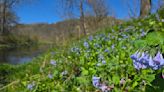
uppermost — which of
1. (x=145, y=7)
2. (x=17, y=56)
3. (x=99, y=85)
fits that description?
(x=145, y=7)

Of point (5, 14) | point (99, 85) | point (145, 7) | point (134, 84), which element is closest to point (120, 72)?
point (134, 84)

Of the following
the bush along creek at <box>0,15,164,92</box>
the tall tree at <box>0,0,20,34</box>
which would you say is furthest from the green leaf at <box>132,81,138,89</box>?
the tall tree at <box>0,0,20,34</box>

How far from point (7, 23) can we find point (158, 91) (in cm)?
4104

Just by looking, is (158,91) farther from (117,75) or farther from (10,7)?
(10,7)

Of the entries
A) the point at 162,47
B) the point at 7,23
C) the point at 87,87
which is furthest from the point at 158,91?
the point at 7,23

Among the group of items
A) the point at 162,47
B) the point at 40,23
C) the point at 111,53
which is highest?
the point at 40,23

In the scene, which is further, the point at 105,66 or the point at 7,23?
the point at 7,23

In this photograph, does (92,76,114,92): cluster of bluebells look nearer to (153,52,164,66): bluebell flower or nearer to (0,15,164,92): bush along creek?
(0,15,164,92): bush along creek

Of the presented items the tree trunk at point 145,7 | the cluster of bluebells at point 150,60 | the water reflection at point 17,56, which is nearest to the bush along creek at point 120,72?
the cluster of bluebells at point 150,60

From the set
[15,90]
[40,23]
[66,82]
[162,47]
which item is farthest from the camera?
[40,23]

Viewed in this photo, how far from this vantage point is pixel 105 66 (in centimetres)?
252

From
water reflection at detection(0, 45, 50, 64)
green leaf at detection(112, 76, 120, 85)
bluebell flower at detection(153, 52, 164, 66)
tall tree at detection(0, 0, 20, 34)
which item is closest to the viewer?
bluebell flower at detection(153, 52, 164, 66)

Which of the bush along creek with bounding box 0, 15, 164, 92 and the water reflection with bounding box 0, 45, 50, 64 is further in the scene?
the water reflection with bounding box 0, 45, 50, 64

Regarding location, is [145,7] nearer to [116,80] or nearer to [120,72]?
[120,72]
